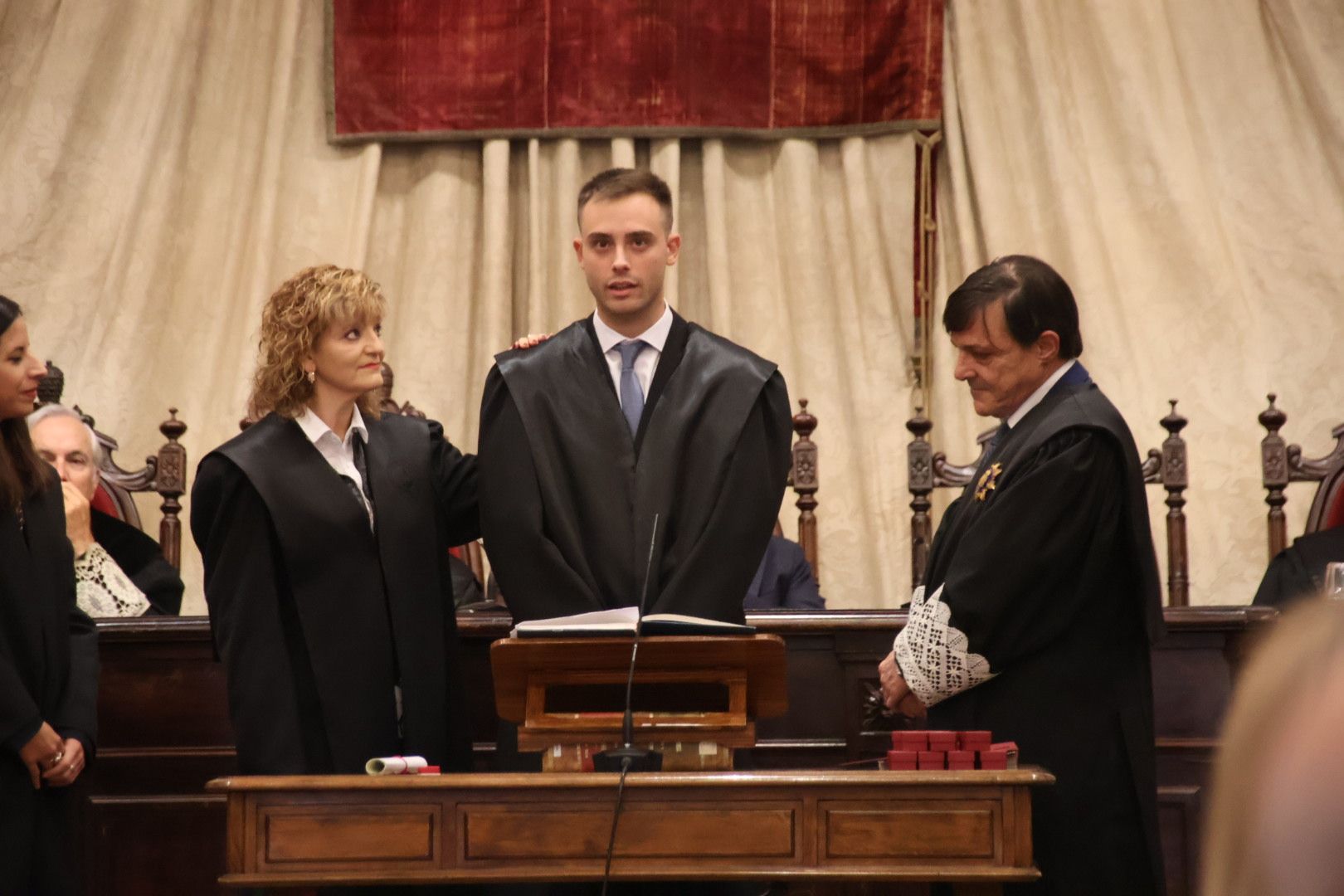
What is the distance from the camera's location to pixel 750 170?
667 centimetres

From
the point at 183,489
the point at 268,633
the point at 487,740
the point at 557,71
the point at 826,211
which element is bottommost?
the point at 487,740

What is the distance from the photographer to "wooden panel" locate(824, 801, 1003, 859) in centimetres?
256

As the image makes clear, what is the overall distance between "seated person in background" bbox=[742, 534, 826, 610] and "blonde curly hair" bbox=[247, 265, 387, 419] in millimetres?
1757

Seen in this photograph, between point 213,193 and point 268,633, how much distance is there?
3932 millimetres

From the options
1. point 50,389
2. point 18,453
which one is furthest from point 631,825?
point 50,389

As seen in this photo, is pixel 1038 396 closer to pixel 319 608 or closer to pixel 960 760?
pixel 960 760

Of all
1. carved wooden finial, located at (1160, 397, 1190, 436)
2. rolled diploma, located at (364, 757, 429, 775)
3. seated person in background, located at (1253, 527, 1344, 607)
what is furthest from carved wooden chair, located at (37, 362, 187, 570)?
seated person in background, located at (1253, 527, 1344, 607)

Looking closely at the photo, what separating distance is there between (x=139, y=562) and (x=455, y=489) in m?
1.50

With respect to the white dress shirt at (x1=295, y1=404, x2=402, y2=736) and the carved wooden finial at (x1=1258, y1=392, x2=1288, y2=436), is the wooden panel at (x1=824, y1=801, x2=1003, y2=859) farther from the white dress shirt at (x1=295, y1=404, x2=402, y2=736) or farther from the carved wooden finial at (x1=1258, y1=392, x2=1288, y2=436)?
the carved wooden finial at (x1=1258, y1=392, x2=1288, y2=436)

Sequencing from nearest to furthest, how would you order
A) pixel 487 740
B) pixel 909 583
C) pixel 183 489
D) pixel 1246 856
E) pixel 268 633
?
1. pixel 1246 856
2. pixel 268 633
3. pixel 487 740
4. pixel 183 489
5. pixel 909 583

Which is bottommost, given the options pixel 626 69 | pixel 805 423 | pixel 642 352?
pixel 642 352

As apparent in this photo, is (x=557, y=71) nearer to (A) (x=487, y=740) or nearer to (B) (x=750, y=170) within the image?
(B) (x=750, y=170)

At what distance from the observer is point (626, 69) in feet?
21.5

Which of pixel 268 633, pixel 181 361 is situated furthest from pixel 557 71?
pixel 268 633
